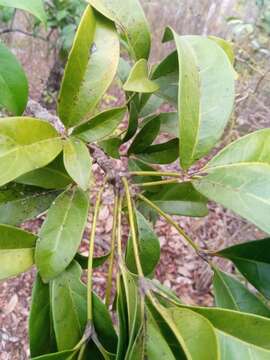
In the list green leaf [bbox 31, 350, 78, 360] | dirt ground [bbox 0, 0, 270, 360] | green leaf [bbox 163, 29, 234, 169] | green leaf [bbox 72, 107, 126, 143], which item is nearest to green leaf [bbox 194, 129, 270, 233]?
green leaf [bbox 163, 29, 234, 169]

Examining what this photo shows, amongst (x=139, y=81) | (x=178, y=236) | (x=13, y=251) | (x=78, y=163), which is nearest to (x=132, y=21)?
(x=139, y=81)

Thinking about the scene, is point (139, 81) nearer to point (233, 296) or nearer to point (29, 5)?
point (29, 5)

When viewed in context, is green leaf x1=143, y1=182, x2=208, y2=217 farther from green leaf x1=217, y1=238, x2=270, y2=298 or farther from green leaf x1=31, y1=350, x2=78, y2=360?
green leaf x1=31, y1=350, x2=78, y2=360

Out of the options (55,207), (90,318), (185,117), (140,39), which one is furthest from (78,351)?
(140,39)

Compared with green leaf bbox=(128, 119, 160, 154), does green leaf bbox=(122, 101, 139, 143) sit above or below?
above

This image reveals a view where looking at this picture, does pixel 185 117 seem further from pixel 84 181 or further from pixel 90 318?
pixel 90 318

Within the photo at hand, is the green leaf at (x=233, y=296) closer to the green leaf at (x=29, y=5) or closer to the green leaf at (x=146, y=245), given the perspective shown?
the green leaf at (x=146, y=245)

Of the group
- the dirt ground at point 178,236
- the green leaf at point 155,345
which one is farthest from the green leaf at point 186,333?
the dirt ground at point 178,236

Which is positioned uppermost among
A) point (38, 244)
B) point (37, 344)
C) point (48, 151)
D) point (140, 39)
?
point (140, 39)
